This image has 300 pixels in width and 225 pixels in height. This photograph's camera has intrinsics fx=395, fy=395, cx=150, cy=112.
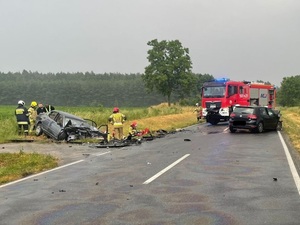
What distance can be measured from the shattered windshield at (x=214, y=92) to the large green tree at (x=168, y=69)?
126 ft

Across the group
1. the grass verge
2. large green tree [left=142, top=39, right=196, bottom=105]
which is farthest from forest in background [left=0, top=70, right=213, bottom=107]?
the grass verge

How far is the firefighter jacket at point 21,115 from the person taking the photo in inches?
805

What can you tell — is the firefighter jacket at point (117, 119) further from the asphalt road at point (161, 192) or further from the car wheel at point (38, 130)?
the car wheel at point (38, 130)

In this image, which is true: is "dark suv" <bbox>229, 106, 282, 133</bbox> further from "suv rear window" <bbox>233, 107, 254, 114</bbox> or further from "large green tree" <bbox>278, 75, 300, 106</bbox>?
"large green tree" <bbox>278, 75, 300, 106</bbox>

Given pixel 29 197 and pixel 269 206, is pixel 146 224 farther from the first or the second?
pixel 29 197

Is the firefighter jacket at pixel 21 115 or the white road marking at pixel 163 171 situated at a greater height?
the firefighter jacket at pixel 21 115

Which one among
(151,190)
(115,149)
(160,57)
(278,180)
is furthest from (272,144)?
(160,57)

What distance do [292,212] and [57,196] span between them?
13.7 feet

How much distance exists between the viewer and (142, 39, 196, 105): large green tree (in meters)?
70.2

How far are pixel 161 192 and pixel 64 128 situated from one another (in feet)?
39.5

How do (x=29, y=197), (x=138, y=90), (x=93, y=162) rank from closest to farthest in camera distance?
(x=29, y=197), (x=93, y=162), (x=138, y=90)

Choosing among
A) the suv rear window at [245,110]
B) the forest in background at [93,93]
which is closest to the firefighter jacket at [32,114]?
the suv rear window at [245,110]

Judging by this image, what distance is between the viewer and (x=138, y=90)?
474 ft

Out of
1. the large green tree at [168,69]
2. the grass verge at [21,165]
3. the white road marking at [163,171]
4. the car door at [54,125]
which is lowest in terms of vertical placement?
the grass verge at [21,165]
